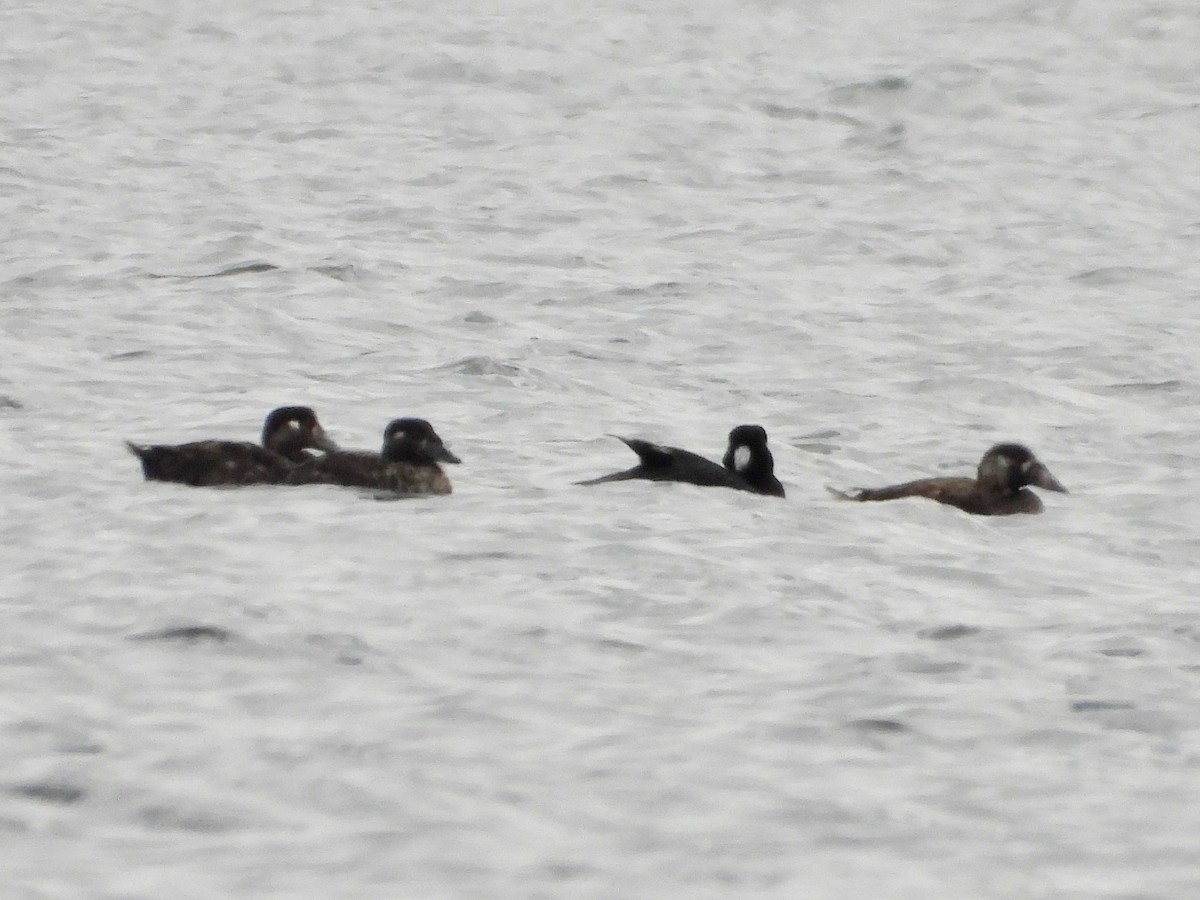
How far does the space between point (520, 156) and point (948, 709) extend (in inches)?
693

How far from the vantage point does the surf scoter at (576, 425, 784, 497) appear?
38.9 ft

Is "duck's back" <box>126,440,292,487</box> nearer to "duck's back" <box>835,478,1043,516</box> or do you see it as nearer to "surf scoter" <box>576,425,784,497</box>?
"surf scoter" <box>576,425,784,497</box>

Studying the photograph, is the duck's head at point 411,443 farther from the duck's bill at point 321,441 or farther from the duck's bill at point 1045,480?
the duck's bill at point 1045,480

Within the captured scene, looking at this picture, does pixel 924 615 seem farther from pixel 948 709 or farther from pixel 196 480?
pixel 196 480

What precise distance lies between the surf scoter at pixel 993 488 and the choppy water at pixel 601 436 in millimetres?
198

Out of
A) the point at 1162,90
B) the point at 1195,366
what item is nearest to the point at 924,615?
the point at 1195,366

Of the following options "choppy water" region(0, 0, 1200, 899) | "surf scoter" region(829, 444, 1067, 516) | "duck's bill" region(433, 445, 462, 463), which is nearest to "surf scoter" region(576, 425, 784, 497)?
"choppy water" region(0, 0, 1200, 899)

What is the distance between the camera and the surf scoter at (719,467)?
11.8m

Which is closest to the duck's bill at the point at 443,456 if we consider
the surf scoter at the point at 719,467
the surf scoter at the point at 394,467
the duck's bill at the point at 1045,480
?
the surf scoter at the point at 394,467

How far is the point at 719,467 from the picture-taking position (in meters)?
12.1

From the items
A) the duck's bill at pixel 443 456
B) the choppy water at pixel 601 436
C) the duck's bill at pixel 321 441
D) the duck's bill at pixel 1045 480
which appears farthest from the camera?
the duck's bill at pixel 1045 480

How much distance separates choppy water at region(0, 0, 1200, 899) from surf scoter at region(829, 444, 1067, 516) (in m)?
0.20

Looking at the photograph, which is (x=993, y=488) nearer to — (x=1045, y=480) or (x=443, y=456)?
(x=1045, y=480)

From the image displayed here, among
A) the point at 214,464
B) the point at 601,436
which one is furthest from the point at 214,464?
the point at 601,436
